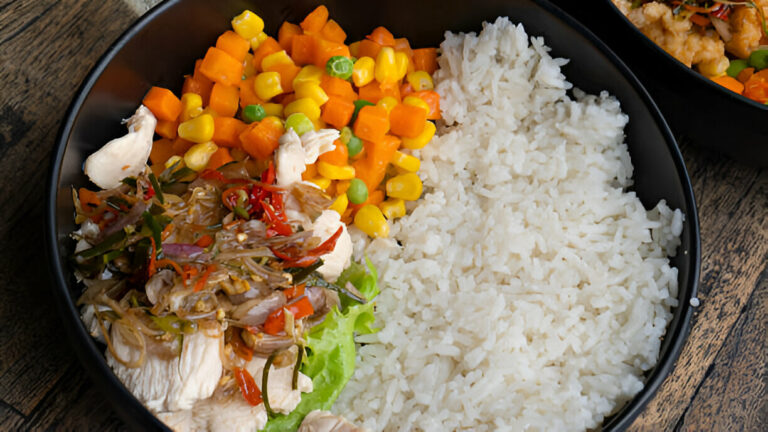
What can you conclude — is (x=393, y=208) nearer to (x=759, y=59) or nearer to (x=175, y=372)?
(x=175, y=372)

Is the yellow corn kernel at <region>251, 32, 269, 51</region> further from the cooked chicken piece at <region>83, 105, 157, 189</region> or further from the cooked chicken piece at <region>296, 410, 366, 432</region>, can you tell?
the cooked chicken piece at <region>296, 410, 366, 432</region>

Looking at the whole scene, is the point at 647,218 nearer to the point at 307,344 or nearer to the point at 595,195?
the point at 595,195

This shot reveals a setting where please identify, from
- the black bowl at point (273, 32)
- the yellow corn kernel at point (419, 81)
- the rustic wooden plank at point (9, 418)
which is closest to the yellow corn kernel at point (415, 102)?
the yellow corn kernel at point (419, 81)

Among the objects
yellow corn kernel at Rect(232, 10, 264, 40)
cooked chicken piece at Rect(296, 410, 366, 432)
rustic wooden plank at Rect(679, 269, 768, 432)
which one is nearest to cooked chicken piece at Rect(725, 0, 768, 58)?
rustic wooden plank at Rect(679, 269, 768, 432)

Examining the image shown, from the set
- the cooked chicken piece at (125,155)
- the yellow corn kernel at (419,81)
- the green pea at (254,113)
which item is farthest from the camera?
the yellow corn kernel at (419,81)

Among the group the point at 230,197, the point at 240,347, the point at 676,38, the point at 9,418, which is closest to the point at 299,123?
the point at 230,197

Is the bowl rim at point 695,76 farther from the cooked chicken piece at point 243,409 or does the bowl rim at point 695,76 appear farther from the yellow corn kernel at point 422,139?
the cooked chicken piece at point 243,409
